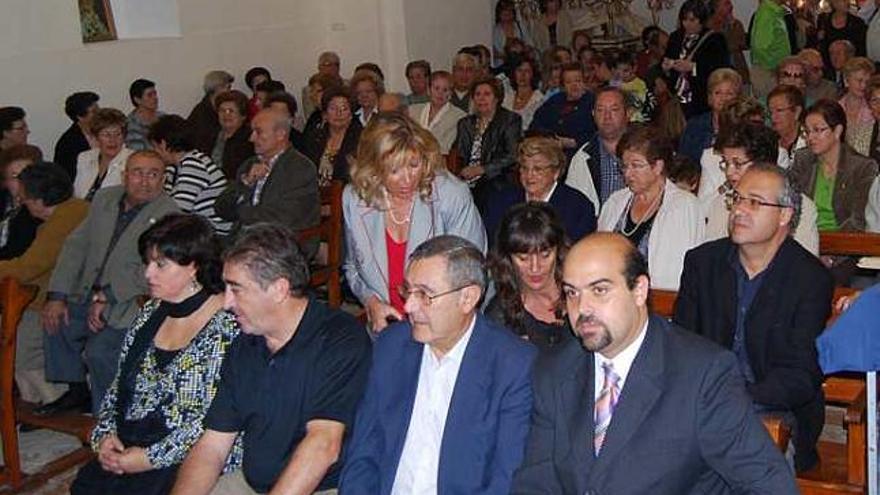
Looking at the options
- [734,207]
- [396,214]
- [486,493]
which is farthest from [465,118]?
[486,493]

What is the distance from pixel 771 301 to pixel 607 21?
11.2m

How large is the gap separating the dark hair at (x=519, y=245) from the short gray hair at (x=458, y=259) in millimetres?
596

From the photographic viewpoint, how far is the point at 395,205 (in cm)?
477

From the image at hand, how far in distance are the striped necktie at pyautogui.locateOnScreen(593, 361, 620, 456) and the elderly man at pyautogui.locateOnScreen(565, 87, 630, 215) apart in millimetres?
3444

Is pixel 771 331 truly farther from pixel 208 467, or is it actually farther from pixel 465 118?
pixel 465 118

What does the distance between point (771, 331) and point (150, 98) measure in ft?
20.5

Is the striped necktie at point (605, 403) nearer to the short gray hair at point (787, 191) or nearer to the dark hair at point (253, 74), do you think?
the short gray hair at point (787, 191)

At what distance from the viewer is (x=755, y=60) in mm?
11352

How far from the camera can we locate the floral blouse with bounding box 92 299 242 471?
3807 mm

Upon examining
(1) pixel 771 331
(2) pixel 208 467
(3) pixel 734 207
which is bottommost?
(2) pixel 208 467

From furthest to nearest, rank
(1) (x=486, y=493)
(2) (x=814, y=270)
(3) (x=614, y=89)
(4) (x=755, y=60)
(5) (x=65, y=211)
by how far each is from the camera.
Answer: (4) (x=755, y=60)
(3) (x=614, y=89)
(5) (x=65, y=211)
(2) (x=814, y=270)
(1) (x=486, y=493)

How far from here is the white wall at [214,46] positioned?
8711 mm

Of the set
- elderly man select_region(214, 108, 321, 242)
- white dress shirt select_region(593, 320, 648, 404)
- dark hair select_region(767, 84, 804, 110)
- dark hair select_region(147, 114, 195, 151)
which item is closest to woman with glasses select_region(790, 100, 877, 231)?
dark hair select_region(767, 84, 804, 110)

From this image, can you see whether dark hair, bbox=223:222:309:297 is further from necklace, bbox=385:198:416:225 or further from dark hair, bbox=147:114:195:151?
dark hair, bbox=147:114:195:151
